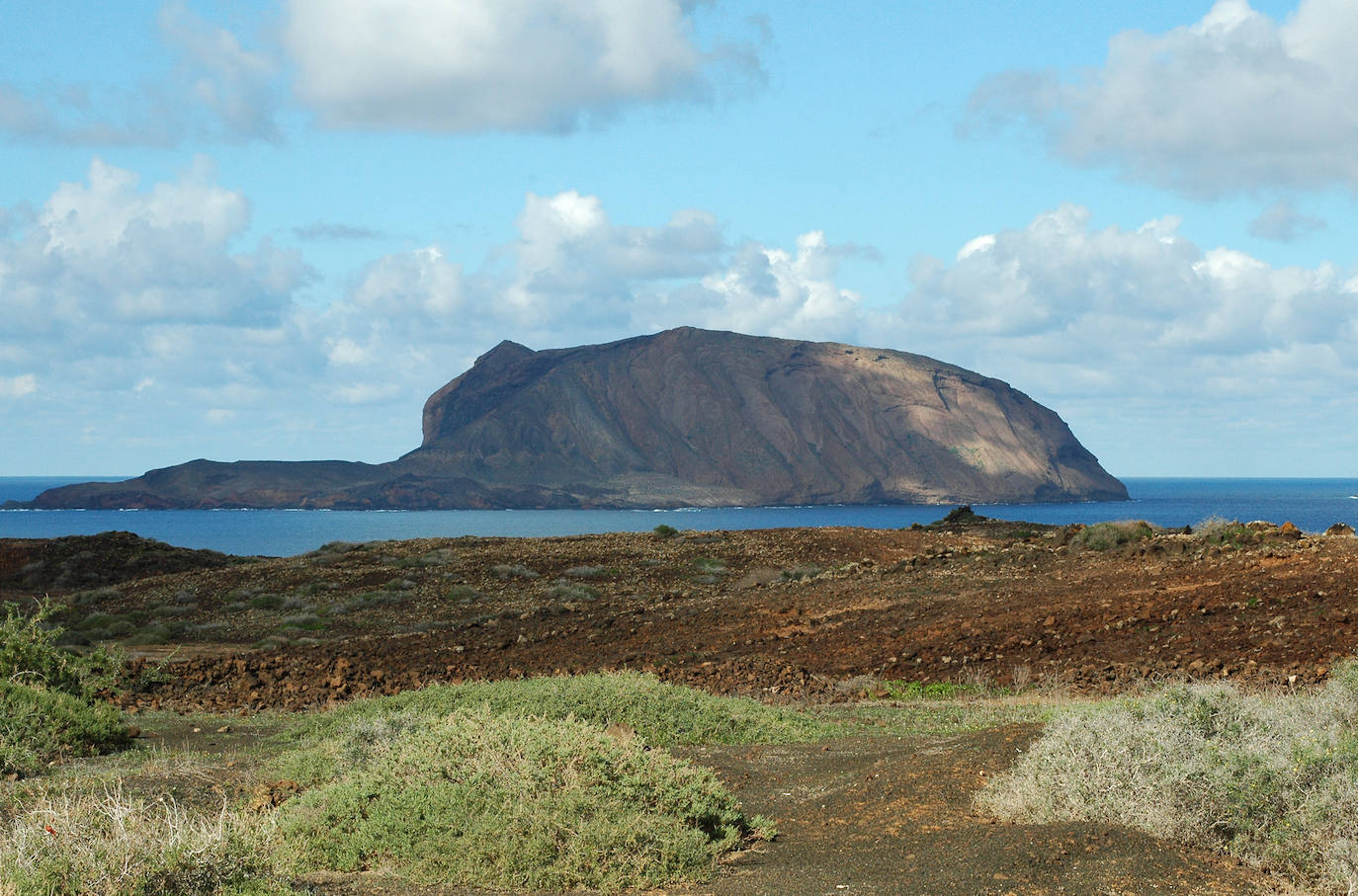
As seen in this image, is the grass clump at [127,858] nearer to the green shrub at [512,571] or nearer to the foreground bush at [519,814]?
the foreground bush at [519,814]

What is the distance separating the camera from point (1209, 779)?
6.66 m

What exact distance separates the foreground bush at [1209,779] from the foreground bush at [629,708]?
3968mm

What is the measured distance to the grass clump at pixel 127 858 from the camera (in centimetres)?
502

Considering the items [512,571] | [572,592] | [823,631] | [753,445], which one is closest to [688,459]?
[753,445]

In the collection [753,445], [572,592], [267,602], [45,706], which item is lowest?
[267,602]

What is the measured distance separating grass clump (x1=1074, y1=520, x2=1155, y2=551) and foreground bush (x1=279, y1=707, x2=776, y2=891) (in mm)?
21687

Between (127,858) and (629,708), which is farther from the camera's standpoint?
(629,708)

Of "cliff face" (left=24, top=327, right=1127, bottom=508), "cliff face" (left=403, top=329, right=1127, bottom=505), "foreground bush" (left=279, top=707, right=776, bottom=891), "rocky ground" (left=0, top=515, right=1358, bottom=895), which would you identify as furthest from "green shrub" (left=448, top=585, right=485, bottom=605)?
"cliff face" (left=403, top=329, right=1127, bottom=505)

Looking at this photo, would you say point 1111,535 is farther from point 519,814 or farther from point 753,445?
point 753,445

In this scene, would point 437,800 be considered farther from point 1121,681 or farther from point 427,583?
point 427,583

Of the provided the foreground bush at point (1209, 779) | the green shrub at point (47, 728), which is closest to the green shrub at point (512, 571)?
the green shrub at point (47, 728)

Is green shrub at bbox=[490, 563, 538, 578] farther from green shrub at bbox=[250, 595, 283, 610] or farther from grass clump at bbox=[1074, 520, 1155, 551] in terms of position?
grass clump at bbox=[1074, 520, 1155, 551]

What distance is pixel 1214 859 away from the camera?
21.2 feet

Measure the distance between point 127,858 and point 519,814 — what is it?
2.12 m
